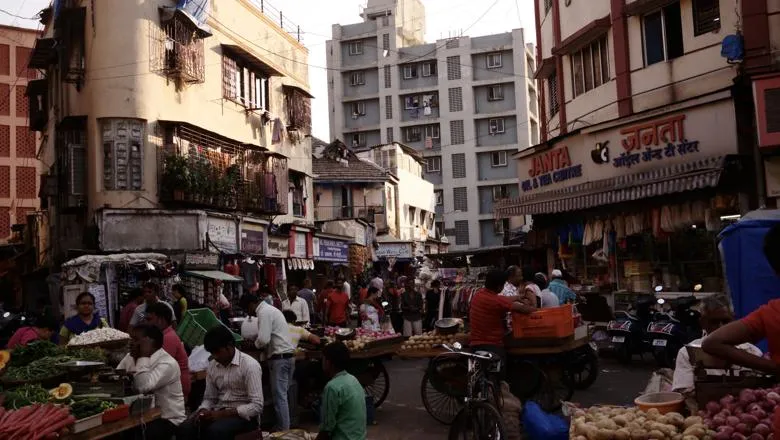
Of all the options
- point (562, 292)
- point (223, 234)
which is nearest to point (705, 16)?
point (562, 292)

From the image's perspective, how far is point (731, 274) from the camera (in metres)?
10.5

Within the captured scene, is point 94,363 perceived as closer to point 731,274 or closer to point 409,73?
point 731,274

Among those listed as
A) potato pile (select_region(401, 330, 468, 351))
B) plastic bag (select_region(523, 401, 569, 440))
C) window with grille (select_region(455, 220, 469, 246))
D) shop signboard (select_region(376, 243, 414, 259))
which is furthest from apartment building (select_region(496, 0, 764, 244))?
window with grille (select_region(455, 220, 469, 246))

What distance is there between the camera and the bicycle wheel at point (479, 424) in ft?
23.4

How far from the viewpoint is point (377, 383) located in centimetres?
1168

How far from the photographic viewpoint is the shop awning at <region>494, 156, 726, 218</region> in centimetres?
1553

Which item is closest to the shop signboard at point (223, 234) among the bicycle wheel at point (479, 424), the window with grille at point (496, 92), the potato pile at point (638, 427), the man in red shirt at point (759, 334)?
the bicycle wheel at point (479, 424)

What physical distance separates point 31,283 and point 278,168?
448 inches

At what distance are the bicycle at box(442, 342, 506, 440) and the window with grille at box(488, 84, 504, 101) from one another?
52.4m

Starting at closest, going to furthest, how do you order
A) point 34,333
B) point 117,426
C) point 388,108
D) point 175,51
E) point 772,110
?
point 117,426, point 34,333, point 772,110, point 175,51, point 388,108

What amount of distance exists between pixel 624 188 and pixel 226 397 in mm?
12495

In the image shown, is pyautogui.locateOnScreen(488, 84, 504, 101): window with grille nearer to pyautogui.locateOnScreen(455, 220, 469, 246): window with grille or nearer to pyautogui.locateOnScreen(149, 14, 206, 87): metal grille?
pyautogui.locateOnScreen(455, 220, 469, 246): window with grille

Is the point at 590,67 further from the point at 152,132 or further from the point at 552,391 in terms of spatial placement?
the point at 552,391

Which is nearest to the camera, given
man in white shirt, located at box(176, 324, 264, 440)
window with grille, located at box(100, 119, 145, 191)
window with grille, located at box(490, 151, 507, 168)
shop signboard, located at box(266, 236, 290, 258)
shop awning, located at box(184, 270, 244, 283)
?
man in white shirt, located at box(176, 324, 264, 440)
